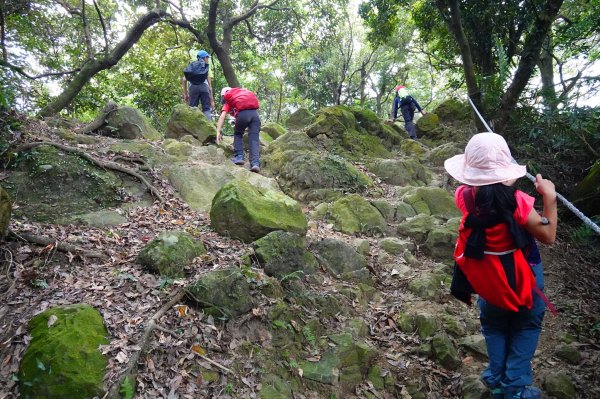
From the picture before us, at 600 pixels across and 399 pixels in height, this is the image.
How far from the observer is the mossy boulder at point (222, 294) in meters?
3.69

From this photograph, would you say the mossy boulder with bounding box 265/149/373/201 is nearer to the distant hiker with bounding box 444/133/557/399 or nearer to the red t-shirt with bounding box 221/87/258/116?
the red t-shirt with bounding box 221/87/258/116

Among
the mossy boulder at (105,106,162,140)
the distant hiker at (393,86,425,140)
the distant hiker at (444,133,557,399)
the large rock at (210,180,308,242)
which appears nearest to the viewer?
the distant hiker at (444,133,557,399)

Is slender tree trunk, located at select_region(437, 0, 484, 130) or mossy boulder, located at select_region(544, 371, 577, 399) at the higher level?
slender tree trunk, located at select_region(437, 0, 484, 130)

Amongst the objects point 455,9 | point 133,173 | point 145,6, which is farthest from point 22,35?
point 455,9

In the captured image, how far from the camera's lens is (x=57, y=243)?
4.05m

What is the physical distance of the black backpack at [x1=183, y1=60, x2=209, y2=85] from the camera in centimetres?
1038

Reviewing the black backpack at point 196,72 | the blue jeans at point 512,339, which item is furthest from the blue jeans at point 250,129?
the blue jeans at point 512,339

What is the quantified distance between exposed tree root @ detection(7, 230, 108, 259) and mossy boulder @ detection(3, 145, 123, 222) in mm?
943

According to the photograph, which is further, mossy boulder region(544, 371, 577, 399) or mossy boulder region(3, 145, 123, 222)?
mossy boulder region(3, 145, 123, 222)

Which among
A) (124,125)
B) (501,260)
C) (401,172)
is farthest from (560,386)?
(124,125)

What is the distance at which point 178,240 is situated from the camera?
431 cm

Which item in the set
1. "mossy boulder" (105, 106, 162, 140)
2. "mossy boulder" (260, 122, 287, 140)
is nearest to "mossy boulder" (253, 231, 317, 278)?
"mossy boulder" (105, 106, 162, 140)

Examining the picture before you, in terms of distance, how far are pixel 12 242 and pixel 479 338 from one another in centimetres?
496

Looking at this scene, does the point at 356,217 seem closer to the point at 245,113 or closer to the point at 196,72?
the point at 245,113
